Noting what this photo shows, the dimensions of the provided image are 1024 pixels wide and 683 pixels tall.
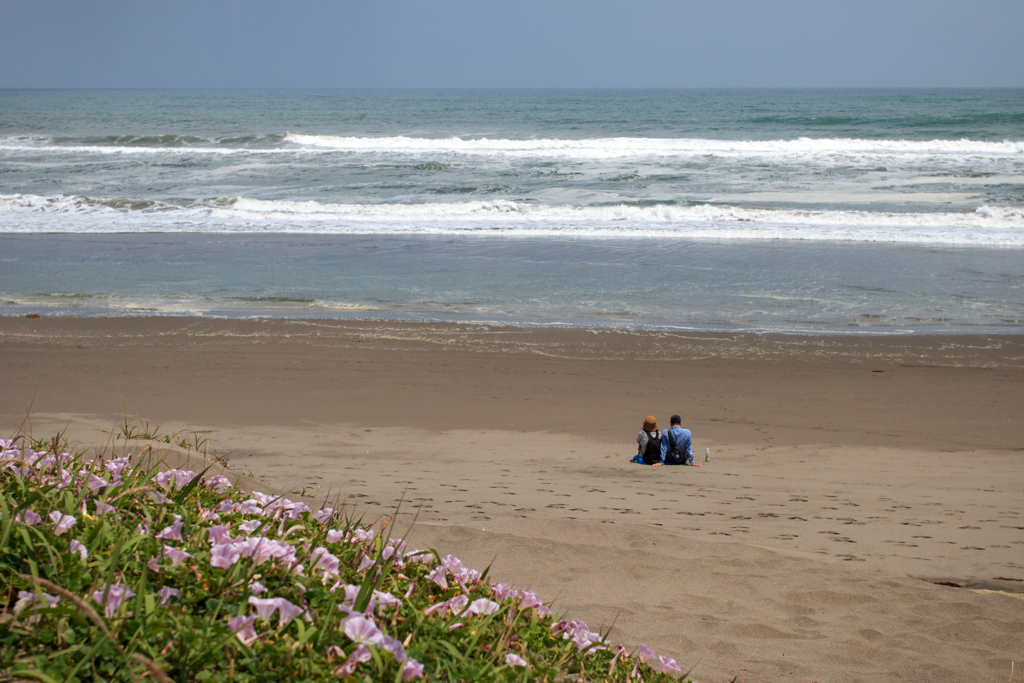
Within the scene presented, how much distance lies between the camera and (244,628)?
4.37 ft

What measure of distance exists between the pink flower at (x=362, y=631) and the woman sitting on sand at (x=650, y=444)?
4.62 m

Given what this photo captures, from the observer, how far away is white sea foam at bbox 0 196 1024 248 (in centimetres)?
1714

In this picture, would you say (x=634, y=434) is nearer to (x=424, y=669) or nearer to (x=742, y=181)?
(x=424, y=669)

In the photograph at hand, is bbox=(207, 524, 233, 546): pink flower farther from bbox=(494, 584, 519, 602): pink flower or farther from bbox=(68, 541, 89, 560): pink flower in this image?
bbox=(494, 584, 519, 602): pink flower

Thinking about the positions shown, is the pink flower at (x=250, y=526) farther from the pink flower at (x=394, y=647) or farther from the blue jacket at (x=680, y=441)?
the blue jacket at (x=680, y=441)

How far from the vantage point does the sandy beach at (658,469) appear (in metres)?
3.12

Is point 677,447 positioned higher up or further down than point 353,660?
further down

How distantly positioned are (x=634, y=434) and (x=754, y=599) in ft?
11.8

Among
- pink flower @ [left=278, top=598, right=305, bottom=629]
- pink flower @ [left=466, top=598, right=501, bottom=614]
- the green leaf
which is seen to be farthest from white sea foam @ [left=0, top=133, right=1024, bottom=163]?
the green leaf

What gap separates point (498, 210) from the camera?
20.6m

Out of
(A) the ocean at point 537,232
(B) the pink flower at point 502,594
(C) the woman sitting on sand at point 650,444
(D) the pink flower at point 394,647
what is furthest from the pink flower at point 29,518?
(A) the ocean at point 537,232

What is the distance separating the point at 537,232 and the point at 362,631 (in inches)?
642

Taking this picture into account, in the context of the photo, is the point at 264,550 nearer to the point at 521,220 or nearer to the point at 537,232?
the point at 537,232

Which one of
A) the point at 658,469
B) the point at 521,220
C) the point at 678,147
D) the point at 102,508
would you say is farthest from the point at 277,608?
the point at 678,147
